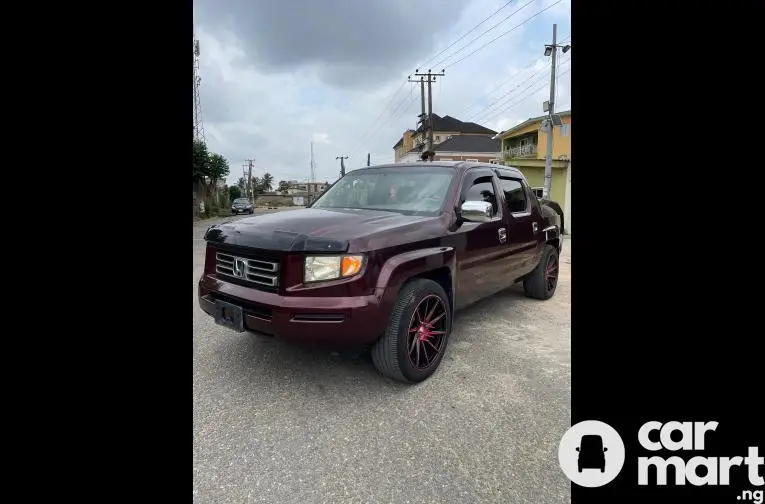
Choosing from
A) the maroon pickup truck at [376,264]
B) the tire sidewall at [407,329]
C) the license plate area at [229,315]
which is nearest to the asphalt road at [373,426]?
the tire sidewall at [407,329]

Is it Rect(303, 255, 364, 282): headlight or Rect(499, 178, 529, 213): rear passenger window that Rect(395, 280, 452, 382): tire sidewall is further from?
Rect(499, 178, 529, 213): rear passenger window

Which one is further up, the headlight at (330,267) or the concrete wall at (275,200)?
the concrete wall at (275,200)

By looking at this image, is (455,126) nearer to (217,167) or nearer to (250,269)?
(217,167)

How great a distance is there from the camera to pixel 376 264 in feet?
8.79

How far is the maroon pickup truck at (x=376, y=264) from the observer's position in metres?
2.60

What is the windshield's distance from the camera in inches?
140
